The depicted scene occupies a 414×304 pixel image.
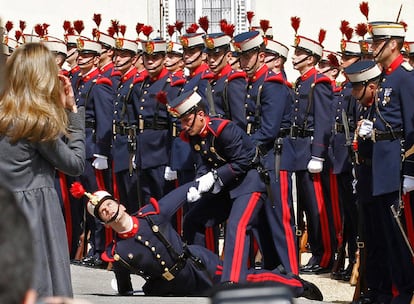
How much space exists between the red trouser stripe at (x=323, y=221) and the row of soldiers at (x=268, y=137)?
0.04 feet

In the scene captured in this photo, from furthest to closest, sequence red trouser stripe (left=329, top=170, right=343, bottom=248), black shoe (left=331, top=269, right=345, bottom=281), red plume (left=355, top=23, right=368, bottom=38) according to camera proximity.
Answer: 1. red trouser stripe (left=329, top=170, right=343, bottom=248)
2. black shoe (left=331, top=269, right=345, bottom=281)
3. red plume (left=355, top=23, right=368, bottom=38)

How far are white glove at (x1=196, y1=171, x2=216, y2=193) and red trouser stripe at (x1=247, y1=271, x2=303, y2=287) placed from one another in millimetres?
620

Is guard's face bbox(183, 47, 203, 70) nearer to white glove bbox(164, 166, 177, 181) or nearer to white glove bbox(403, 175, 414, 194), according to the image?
white glove bbox(164, 166, 177, 181)

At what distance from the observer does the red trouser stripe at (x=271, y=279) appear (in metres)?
7.39

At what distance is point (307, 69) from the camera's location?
10.2 meters

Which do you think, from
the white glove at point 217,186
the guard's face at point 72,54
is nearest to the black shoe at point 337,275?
the white glove at point 217,186

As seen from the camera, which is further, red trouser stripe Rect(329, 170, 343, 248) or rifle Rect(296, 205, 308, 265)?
rifle Rect(296, 205, 308, 265)

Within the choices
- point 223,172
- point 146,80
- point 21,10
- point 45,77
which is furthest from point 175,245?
point 21,10

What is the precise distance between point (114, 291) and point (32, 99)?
→ 3.16 metres

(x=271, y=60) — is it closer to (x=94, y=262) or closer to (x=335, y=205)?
(x=335, y=205)

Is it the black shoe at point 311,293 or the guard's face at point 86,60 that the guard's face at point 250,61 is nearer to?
the black shoe at point 311,293

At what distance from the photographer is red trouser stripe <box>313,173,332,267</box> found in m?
9.75

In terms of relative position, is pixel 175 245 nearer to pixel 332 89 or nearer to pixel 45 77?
pixel 45 77

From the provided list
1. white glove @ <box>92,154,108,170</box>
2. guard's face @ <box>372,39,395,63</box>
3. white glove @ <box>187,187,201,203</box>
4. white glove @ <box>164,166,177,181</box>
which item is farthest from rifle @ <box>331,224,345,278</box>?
guard's face @ <box>372,39,395,63</box>
